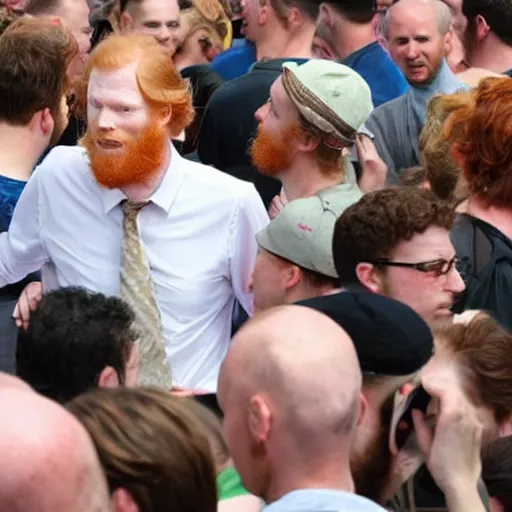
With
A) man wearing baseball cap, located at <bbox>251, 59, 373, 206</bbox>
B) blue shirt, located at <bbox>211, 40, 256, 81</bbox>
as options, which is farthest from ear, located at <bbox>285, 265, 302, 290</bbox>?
blue shirt, located at <bbox>211, 40, 256, 81</bbox>

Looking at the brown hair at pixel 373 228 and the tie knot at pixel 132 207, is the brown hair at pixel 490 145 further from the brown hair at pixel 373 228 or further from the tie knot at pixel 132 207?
the tie knot at pixel 132 207

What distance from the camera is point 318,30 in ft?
23.4

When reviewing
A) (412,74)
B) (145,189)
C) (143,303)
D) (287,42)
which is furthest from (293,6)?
(143,303)

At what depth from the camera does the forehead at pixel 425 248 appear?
437 centimetres

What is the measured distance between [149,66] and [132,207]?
44 cm

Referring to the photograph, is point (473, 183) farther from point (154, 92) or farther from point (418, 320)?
point (418, 320)

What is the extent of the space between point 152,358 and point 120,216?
460 millimetres

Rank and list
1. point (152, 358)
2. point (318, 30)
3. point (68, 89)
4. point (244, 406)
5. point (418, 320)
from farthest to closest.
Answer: point (318, 30) < point (68, 89) < point (152, 358) < point (418, 320) < point (244, 406)

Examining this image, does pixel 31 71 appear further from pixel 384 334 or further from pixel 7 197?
pixel 384 334

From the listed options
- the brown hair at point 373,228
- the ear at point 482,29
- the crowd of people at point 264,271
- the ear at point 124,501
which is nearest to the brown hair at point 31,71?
the crowd of people at point 264,271

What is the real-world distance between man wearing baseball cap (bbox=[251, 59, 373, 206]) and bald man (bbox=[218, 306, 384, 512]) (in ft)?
6.33

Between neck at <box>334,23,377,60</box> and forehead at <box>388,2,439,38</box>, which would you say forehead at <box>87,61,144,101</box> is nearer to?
neck at <box>334,23,377,60</box>

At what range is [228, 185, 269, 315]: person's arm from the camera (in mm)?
4930

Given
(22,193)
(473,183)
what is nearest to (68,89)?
(22,193)
